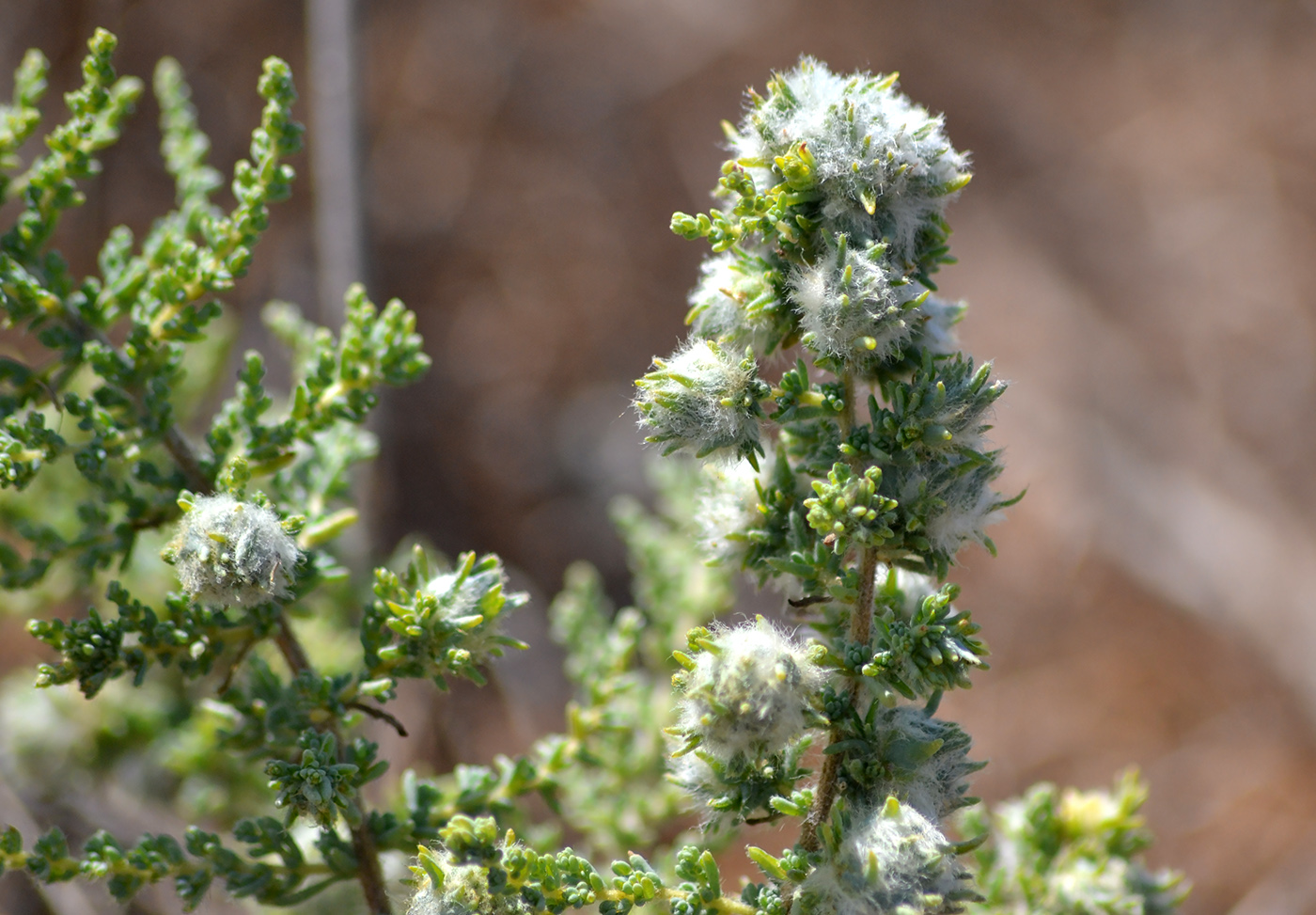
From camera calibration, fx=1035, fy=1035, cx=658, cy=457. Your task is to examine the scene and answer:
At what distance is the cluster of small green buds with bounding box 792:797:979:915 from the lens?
152cm

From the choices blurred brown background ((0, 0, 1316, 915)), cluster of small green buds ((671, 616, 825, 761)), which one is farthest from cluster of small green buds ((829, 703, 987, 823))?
blurred brown background ((0, 0, 1316, 915))

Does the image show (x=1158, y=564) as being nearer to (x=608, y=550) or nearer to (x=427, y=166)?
(x=608, y=550)

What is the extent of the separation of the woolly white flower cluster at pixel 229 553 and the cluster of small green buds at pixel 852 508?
86 centimetres

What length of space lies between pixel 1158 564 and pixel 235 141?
624 centimetres

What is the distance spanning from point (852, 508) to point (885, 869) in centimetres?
54

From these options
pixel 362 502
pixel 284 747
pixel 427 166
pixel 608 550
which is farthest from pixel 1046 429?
pixel 284 747

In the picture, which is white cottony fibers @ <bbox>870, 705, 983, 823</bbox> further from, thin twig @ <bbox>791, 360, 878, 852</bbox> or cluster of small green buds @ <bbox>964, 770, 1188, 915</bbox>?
cluster of small green buds @ <bbox>964, 770, 1188, 915</bbox>

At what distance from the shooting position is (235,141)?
6184mm

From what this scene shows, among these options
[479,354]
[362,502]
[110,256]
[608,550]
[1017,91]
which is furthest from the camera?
[1017,91]

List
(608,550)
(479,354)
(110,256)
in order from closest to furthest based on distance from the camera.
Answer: (110,256) → (608,550) → (479,354)

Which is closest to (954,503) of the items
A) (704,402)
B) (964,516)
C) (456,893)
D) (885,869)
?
(964,516)

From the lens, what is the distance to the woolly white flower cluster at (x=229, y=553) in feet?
5.32

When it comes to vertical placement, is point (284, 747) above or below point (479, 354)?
below

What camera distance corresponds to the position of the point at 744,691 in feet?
5.02
